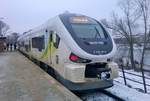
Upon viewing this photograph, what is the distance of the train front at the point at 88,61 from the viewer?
8312mm

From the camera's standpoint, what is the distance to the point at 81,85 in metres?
8.55

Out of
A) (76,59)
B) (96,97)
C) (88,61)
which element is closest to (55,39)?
(76,59)

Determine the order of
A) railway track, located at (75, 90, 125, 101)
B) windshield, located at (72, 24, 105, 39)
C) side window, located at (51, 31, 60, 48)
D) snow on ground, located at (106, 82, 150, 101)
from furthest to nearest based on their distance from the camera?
side window, located at (51, 31, 60, 48) → windshield, located at (72, 24, 105, 39) → railway track, located at (75, 90, 125, 101) → snow on ground, located at (106, 82, 150, 101)

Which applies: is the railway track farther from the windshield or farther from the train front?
the windshield

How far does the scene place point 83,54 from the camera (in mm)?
8414

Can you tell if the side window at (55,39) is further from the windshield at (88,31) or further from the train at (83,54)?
the windshield at (88,31)

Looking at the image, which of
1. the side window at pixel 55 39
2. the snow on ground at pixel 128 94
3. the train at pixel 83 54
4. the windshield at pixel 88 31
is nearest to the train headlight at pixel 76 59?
the train at pixel 83 54

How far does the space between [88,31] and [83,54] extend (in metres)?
1.56

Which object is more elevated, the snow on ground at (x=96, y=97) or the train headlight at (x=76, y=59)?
the train headlight at (x=76, y=59)

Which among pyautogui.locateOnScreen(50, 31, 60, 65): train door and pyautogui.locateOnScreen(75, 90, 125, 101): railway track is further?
pyautogui.locateOnScreen(50, 31, 60, 65): train door

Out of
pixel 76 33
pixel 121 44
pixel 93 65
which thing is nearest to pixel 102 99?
pixel 93 65

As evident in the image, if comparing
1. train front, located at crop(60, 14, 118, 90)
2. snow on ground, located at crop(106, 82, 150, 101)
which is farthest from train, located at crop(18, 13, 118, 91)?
snow on ground, located at crop(106, 82, 150, 101)

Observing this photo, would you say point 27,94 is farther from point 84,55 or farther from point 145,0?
point 145,0

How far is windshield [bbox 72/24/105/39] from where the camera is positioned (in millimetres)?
9336
